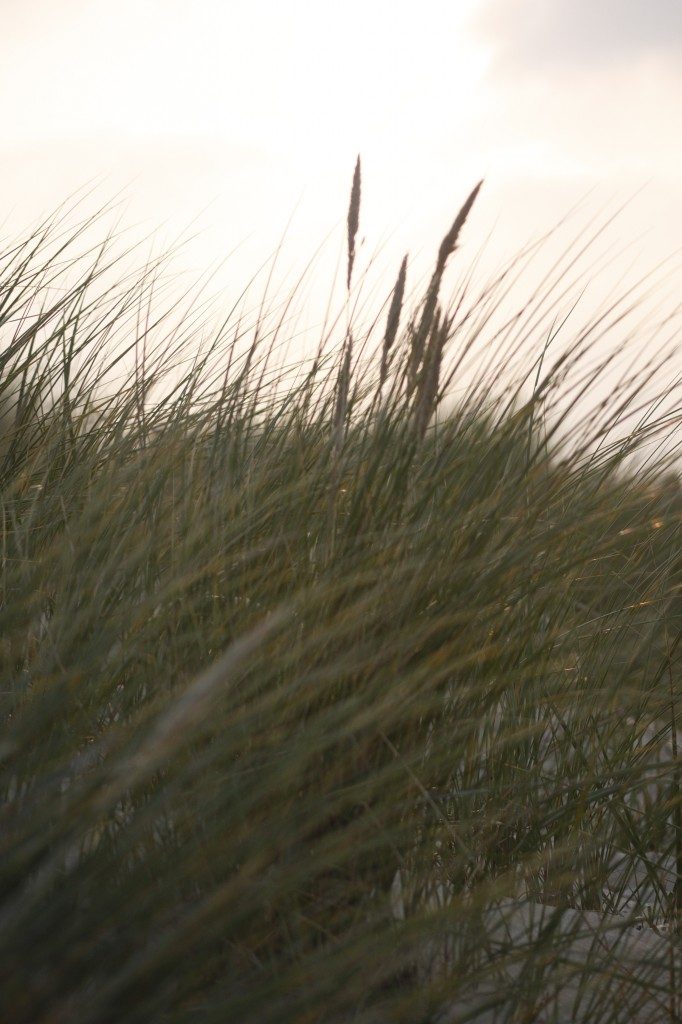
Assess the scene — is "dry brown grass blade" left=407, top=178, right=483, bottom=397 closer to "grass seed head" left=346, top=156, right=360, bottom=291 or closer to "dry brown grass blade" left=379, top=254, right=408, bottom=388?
"dry brown grass blade" left=379, top=254, right=408, bottom=388

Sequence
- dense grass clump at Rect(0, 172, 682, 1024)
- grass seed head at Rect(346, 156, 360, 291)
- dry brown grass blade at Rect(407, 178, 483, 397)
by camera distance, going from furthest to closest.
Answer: grass seed head at Rect(346, 156, 360, 291), dry brown grass blade at Rect(407, 178, 483, 397), dense grass clump at Rect(0, 172, 682, 1024)

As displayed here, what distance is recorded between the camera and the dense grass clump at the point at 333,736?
0.97 metres

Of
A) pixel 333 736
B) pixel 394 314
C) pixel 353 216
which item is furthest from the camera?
pixel 353 216

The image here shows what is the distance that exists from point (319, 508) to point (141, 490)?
32cm

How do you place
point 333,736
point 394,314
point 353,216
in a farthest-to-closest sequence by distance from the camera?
point 353,216 → point 394,314 → point 333,736

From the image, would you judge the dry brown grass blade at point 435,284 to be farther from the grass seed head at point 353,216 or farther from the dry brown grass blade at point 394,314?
the grass seed head at point 353,216

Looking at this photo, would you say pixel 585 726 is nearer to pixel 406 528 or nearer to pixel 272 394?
pixel 406 528

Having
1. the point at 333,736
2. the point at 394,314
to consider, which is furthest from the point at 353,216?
the point at 333,736

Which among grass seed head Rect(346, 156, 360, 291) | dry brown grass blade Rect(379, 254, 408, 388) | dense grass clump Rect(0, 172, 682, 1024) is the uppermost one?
grass seed head Rect(346, 156, 360, 291)

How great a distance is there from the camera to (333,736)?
1.07 metres

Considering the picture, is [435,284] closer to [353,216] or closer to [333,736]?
[353,216]

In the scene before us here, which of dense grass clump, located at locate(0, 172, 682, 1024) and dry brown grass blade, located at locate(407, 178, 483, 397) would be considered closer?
dense grass clump, located at locate(0, 172, 682, 1024)

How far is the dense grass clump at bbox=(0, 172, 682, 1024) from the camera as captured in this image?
0.97 meters

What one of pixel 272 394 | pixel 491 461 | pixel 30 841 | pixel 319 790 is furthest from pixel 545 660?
pixel 272 394
